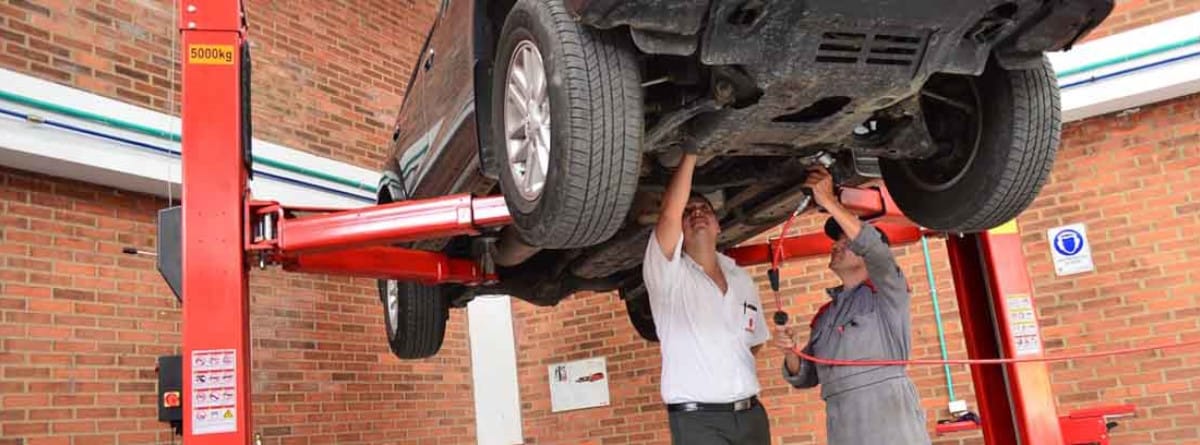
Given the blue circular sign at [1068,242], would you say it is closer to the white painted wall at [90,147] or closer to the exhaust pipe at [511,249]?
the exhaust pipe at [511,249]

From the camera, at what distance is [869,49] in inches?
94.4

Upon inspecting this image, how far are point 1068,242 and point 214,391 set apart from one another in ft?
16.9

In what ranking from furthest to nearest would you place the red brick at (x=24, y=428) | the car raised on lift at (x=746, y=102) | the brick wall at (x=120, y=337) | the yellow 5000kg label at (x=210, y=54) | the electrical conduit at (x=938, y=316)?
the electrical conduit at (x=938, y=316) → the brick wall at (x=120, y=337) → the red brick at (x=24, y=428) → the yellow 5000kg label at (x=210, y=54) → the car raised on lift at (x=746, y=102)

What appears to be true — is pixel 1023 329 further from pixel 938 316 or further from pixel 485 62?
pixel 485 62

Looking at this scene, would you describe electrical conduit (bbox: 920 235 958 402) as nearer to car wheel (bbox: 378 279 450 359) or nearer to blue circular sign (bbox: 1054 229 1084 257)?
blue circular sign (bbox: 1054 229 1084 257)

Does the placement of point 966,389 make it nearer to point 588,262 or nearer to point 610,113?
point 588,262

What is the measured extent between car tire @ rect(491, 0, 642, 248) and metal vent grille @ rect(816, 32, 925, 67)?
18.3 inches

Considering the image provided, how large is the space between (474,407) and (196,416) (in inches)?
200

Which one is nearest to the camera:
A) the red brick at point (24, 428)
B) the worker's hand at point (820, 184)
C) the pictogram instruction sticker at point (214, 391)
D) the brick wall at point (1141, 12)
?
the pictogram instruction sticker at point (214, 391)

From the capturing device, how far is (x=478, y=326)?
8.20 m

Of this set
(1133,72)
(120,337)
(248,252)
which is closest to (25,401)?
(120,337)

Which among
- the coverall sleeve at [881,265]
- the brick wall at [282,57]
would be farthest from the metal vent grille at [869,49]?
the brick wall at [282,57]

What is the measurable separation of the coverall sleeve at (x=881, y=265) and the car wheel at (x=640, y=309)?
Answer: 5.62 ft

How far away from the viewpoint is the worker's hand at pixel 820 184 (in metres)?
3.45
